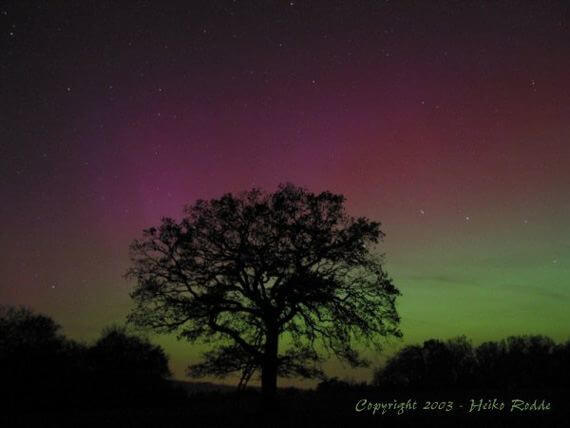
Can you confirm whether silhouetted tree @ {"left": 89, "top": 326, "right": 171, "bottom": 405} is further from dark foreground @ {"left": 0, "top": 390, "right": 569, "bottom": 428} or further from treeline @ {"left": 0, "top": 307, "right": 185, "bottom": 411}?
dark foreground @ {"left": 0, "top": 390, "right": 569, "bottom": 428}

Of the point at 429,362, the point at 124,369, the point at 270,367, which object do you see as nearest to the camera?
the point at 270,367

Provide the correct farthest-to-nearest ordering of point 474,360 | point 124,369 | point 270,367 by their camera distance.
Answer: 1. point 474,360
2. point 124,369
3. point 270,367

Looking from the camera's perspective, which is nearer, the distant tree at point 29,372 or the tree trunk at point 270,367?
the tree trunk at point 270,367

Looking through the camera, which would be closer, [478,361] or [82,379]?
[82,379]

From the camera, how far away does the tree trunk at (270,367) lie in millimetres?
25031

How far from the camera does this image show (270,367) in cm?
2522

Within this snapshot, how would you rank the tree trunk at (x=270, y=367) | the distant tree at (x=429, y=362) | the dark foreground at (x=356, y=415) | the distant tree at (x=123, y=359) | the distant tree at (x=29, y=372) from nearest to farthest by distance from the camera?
the dark foreground at (x=356, y=415), the tree trunk at (x=270, y=367), the distant tree at (x=29, y=372), the distant tree at (x=123, y=359), the distant tree at (x=429, y=362)

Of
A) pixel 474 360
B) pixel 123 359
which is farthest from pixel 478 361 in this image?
pixel 123 359

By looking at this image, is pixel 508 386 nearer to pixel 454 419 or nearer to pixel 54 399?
pixel 454 419

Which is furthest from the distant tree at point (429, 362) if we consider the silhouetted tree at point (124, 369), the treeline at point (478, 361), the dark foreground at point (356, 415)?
the dark foreground at point (356, 415)

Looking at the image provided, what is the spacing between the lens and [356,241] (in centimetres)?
2534

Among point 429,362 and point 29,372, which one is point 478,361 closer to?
point 429,362

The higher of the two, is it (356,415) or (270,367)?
(270,367)

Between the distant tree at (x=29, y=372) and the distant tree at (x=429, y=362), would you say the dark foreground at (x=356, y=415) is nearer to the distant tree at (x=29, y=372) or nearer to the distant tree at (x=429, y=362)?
the distant tree at (x=29, y=372)
